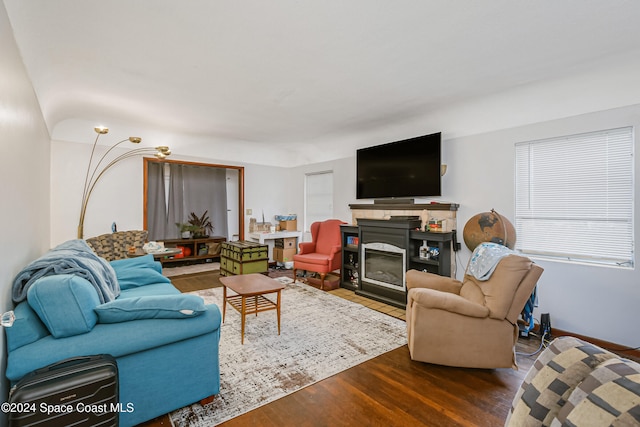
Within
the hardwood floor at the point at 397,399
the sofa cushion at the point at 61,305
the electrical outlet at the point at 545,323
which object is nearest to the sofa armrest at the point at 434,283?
the hardwood floor at the point at 397,399

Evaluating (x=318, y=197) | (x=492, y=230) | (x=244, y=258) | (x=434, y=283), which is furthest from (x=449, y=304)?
(x=318, y=197)

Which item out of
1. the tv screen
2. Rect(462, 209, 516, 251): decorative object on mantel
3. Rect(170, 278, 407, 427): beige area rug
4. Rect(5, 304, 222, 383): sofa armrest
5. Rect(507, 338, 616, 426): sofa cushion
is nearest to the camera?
Rect(507, 338, 616, 426): sofa cushion

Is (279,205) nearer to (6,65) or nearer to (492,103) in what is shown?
(492,103)

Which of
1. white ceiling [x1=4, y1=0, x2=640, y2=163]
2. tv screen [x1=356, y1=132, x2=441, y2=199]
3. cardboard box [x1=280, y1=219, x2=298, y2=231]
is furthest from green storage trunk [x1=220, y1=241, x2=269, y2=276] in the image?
white ceiling [x1=4, y1=0, x2=640, y2=163]

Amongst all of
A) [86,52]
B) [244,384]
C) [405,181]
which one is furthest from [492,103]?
[86,52]

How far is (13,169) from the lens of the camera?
1764 mm

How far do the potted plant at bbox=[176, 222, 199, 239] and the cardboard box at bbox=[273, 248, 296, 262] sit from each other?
71.9 inches

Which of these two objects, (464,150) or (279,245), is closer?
(464,150)

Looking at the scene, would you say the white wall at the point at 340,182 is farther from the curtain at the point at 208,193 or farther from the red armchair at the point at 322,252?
the curtain at the point at 208,193

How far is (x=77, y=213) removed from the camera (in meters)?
4.37

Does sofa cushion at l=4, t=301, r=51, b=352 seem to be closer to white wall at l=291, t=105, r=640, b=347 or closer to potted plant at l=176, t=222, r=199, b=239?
white wall at l=291, t=105, r=640, b=347

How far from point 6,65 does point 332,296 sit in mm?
3803

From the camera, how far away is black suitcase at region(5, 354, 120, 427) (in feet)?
3.98

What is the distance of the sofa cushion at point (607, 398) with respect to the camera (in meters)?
0.63
